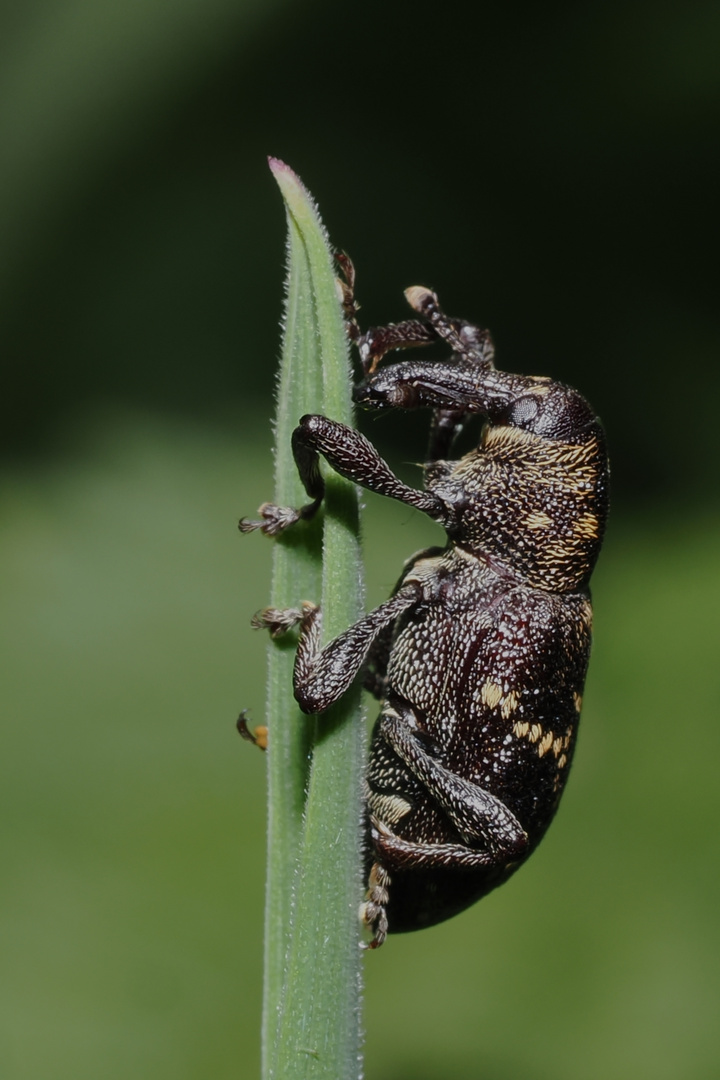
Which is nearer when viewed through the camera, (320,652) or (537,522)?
(320,652)

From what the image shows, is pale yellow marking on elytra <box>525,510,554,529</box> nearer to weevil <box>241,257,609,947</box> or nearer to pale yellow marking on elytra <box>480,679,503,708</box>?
weevil <box>241,257,609,947</box>

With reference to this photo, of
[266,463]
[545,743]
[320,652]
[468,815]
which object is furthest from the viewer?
[266,463]

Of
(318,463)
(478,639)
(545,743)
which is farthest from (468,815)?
(318,463)

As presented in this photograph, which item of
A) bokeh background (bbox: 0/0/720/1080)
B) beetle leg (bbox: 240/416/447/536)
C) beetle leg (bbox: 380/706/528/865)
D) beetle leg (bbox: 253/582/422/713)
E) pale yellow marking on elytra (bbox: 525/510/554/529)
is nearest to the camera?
beetle leg (bbox: 253/582/422/713)

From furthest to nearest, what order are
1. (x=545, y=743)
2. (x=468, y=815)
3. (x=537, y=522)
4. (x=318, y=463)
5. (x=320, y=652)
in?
1. (x=537, y=522)
2. (x=545, y=743)
3. (x=468, y=815)
4. (x=318, y=463)
5. (x=320, y=652)

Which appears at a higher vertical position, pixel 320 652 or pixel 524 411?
pixel 524 411

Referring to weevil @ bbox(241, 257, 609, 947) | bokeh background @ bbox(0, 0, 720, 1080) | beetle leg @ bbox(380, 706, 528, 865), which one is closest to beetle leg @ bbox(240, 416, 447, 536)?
weevil @ bbox(241, 257, 609, 947)

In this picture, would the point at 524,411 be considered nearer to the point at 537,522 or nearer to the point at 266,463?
the point at 537,522

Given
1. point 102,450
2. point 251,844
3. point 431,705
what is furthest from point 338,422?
point 102,450
